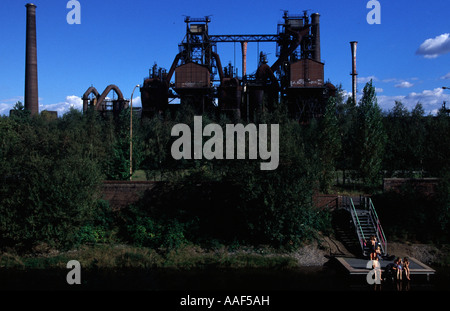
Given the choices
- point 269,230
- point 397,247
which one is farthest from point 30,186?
point 397,247

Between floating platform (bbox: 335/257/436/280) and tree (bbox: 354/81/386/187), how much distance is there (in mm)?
9726

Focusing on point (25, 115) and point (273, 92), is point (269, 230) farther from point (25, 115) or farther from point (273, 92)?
point (25, 115)

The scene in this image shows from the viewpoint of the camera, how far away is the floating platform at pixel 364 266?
1655cm

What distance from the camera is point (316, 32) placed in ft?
169

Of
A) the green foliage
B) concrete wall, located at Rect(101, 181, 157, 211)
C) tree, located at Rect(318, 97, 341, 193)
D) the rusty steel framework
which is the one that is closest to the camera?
the green foliage

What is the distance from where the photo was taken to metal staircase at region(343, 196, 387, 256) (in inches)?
766

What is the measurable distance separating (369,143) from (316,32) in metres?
28.8

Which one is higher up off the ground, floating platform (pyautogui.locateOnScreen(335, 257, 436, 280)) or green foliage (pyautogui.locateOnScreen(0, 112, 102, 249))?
green foliage (pyautogui.locateOnScreen(0, 112, 102, 249))

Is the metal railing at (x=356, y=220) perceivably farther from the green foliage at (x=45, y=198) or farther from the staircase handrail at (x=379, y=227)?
the green foliage at (x=45, y=198)

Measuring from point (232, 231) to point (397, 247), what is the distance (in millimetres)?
9303

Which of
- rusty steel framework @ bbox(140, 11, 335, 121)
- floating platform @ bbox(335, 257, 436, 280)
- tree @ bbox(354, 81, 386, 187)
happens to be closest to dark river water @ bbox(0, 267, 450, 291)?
floating platform @ bbox(335, 257, 436, 280)

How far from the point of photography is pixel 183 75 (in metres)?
47.9

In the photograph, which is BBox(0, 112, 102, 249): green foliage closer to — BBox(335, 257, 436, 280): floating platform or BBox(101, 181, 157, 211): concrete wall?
BBox(101, 181, 157, 211): concrete wall

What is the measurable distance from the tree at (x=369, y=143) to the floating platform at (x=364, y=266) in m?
9.73
